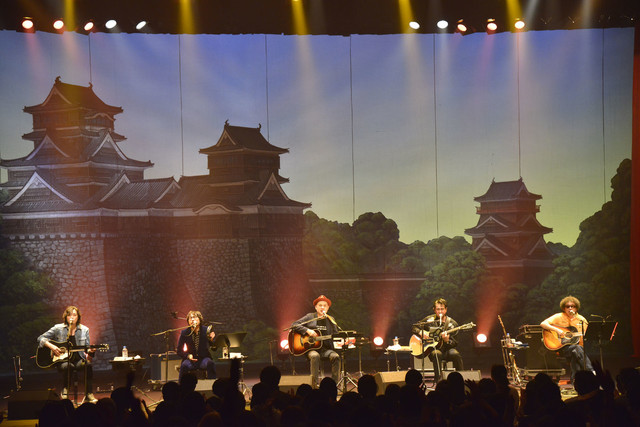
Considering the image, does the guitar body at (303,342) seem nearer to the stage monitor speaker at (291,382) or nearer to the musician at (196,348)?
the musician at (196,348)

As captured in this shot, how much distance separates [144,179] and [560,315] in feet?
21.4

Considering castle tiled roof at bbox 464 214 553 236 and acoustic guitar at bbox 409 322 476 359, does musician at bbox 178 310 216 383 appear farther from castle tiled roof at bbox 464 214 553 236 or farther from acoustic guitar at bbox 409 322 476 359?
castle tiled roof at bbox 464 214 553 236

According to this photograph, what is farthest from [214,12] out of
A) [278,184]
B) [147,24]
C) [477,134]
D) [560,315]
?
[560,315]

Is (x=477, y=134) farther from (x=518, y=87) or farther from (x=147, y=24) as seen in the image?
(x=147, y=24)

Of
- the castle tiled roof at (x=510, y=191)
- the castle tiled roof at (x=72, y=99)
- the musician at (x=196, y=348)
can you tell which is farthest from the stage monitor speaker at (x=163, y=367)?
the castle tiled roof at (x=510, y=191)

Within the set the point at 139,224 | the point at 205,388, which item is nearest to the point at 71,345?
the point at 205,388

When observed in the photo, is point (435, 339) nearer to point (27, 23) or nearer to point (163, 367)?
point (163, 367)

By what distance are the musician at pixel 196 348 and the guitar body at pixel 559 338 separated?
3.70 metres

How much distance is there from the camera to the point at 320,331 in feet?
28.3

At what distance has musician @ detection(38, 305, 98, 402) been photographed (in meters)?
8.03

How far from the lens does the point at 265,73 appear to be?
38.9 ft

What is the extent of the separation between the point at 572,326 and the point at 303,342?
2991 millimetres

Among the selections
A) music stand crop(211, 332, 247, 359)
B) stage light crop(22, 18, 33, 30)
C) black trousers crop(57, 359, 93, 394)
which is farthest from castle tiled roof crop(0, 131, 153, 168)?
music stand crop(211, 332, 247, 359)

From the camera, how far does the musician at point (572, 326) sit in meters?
8.18
